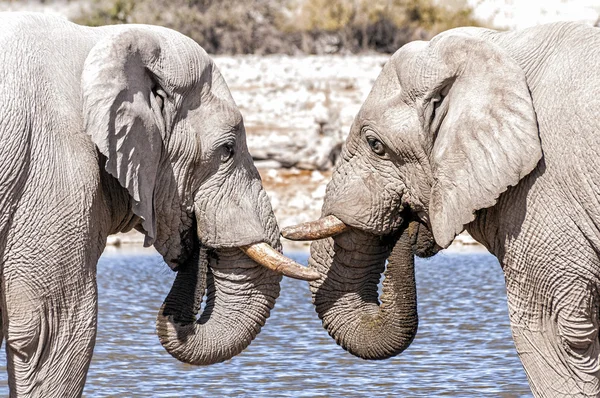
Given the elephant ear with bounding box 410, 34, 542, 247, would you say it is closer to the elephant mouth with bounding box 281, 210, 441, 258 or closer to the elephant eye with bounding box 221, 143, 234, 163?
the elephant mouth with bounding box 281, 210, 441, 258

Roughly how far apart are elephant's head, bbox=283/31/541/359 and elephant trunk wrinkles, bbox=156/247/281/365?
1.00 ft

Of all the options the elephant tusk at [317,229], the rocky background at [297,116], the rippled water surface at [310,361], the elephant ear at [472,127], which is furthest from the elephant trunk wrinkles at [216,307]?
the rocky background at [297,116]

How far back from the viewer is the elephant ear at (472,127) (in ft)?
16.4

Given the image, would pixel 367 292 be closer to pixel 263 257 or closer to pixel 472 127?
pixel 263 257

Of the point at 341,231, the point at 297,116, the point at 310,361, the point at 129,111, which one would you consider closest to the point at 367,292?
the point at 341,231

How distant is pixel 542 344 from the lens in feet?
16.9

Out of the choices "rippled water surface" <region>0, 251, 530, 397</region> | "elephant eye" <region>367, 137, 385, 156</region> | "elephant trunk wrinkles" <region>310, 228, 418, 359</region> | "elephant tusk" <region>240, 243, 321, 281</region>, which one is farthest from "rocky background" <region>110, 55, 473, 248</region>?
"elephant tusk" <region>240, 243, 321, 281</region>

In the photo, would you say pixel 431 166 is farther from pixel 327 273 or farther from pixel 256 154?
pixel 256 154

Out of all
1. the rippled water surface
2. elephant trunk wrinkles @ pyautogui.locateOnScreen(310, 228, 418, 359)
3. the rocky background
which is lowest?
the rocky background

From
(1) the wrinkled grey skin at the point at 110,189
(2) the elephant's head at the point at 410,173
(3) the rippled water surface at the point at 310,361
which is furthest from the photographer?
(3) the rippled water surface at the point at 310,361

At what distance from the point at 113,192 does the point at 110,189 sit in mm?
21

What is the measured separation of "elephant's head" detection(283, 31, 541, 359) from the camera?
199 inches

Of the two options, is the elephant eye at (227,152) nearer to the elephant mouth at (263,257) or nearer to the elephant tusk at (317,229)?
the elephant mouth at (263,257)

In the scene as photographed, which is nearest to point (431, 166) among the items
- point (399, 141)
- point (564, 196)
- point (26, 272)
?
point (399, 141)
